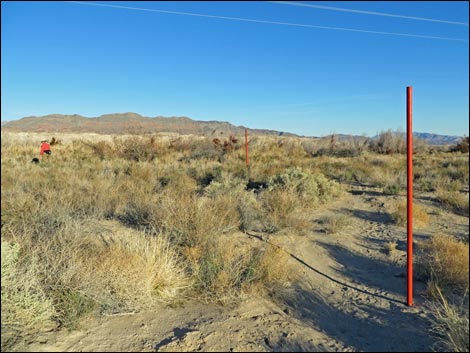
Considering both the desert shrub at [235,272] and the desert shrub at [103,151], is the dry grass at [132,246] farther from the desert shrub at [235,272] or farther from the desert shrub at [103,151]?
the desert shrub at [103,151]

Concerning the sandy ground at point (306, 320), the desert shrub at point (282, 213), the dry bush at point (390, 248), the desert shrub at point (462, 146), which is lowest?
the sandy ground at point (306, 320)

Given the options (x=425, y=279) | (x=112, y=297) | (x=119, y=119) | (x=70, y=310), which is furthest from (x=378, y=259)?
(x=119, y=119)

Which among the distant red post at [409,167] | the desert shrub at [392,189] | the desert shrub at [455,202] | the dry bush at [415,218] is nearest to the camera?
the distant red post at [409,167]

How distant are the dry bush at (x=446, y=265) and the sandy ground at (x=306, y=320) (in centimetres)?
32

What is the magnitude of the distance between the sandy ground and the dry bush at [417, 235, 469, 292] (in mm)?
322

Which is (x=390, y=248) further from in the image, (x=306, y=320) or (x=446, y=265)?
(x=306, y=320)

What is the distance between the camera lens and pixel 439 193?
1262 cm

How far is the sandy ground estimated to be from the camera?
4535 mm

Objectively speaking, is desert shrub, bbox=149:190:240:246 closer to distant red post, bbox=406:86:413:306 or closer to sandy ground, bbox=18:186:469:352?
sandy ground, bbox=18:186:469:352

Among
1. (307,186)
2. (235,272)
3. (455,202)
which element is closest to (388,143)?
(455,202)

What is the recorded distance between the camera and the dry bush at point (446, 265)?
6.32 m

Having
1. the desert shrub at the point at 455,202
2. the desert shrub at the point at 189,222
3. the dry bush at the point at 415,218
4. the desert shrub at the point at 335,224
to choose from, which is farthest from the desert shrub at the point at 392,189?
the desert shrub at the point at 189,222

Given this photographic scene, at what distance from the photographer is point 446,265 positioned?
21.6 ft

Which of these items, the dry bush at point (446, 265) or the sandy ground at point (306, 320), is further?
the dry bush at point (446, 265)
